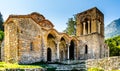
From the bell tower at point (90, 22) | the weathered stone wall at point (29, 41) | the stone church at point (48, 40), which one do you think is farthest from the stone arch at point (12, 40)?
the bell tower at point (90, 22)

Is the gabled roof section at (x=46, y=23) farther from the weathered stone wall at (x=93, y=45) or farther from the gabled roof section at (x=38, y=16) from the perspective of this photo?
the weathered stone wall at (x=93, y=45)

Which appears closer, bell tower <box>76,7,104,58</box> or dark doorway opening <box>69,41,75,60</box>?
bell tower <box>76,7,104,58</box>

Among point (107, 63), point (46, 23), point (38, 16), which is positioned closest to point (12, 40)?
point (46, 23)

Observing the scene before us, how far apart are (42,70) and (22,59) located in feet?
11.3

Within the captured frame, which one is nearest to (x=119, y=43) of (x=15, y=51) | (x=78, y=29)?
(x=78, y=29)

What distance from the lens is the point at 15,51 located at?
893 inches

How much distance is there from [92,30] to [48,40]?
7.30m

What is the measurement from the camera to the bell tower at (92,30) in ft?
102

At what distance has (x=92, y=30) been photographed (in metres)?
31.7

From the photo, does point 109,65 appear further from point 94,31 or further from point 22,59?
point 94,31

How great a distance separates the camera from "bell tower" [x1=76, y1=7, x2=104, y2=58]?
31.1 metres

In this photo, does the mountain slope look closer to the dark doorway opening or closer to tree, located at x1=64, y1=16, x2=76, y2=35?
tree, located at x1=64, y1=16, x2=76, y2=35

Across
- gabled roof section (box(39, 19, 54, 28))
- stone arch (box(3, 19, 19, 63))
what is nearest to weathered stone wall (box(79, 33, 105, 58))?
gabled roof section (box(39, 19, 54, 28))

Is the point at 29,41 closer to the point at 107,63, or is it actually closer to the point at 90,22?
the point at 107,63
